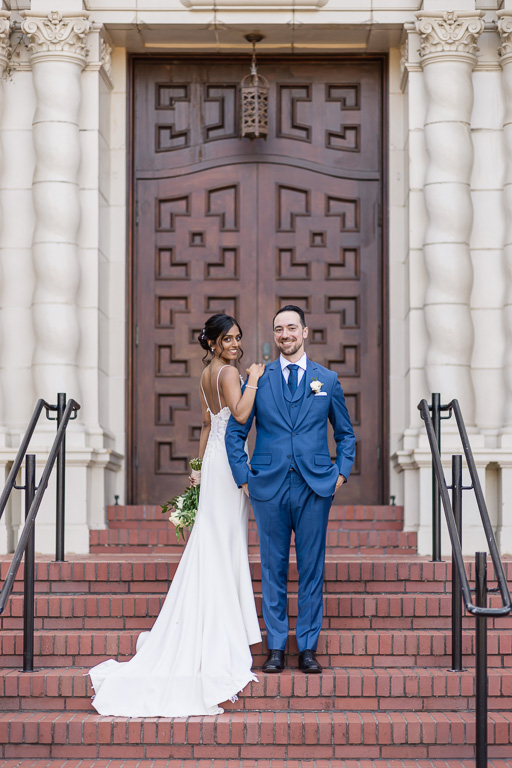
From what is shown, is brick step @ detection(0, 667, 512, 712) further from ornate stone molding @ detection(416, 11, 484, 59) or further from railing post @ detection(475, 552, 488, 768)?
ornate stone molding @ detection(416, 11, 484, 59)

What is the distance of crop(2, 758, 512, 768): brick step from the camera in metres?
5.56

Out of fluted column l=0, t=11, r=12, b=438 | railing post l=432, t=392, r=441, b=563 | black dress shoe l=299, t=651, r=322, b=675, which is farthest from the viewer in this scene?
fluted column l=0, t=11, r=12, b=438

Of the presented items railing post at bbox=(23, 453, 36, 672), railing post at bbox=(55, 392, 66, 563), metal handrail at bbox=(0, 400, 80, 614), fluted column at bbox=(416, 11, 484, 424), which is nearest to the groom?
metal handrail at bbox=(0, 400, 80, 614)

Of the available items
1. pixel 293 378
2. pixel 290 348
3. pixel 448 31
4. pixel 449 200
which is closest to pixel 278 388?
pixel 293 378

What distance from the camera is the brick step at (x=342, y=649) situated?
631cm

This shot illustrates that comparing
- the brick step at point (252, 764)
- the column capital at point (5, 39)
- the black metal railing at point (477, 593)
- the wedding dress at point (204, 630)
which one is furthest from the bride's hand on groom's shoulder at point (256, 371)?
the column capital at point (5, 39)

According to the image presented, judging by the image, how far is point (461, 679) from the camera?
6031mm

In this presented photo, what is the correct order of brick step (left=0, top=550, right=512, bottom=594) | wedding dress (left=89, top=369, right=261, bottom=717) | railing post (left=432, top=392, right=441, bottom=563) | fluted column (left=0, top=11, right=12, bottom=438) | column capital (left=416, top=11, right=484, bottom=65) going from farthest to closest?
fluted column (left=0, top=11, right=12, bottom=438) → column capital (left=416, top=11, right=484, bottom=65) → railing post (left=432, top=392, right=441, bottom=563) → brick step (left=0, top=550, right=512, bottom=594) → wedding dress (left=89, top=369, right=261, bottom=717)

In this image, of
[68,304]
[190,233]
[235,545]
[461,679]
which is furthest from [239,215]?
[461,679]

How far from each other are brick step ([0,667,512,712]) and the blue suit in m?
0.24

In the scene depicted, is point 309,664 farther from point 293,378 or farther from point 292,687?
point 293,378

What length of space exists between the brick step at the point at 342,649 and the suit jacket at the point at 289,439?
0.92 m

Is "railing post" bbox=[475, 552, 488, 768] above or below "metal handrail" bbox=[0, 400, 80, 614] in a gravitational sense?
below

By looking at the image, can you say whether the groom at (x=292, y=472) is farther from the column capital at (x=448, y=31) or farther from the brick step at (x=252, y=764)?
the column capital at (x=448, y=31)
